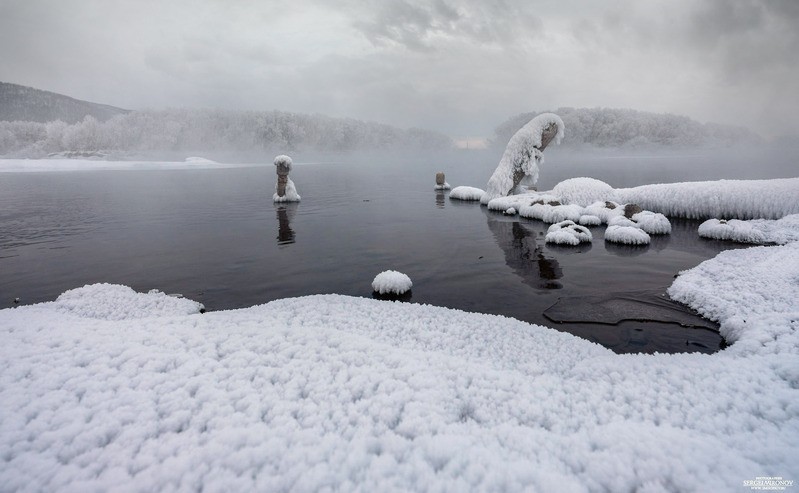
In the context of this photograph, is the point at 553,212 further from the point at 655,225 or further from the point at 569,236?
the point at 569,236

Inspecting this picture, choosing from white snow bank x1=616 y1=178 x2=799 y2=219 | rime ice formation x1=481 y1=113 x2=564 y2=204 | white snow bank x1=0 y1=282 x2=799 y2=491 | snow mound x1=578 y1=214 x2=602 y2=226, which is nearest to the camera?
white snow bank x1=0 y1=282 x2=799 y2=491

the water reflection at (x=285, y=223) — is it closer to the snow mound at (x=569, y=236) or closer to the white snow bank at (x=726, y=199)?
the snow mound at (x=569, y=236)

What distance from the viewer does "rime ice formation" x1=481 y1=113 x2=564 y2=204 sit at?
25297 mm

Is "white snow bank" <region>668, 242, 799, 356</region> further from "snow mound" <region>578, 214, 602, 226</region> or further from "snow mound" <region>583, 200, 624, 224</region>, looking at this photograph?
"snow mound" <region>583, 200, 624, 224</region>

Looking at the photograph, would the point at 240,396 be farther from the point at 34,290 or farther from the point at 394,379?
the point at 34,290

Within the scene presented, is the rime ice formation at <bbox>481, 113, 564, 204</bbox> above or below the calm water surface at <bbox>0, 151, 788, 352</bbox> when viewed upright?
above

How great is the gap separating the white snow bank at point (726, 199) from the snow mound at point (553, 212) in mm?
4373

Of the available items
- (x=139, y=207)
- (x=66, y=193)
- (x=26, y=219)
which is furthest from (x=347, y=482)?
(x=66, y=193)

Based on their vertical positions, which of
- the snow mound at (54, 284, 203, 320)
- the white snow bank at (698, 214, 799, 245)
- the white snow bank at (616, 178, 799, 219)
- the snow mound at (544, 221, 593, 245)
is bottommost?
the snow mound at (54, 284, 203, 320)

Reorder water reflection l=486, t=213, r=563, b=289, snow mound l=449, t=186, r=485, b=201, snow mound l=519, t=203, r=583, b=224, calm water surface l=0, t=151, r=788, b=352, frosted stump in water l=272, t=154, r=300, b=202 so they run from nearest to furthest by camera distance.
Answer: calm water surface l=0, t=151, r=788, b=352, water reflection l=486, t=213, r=563, b=289, snow mound l=519, t=203, r=583, b=224, frosted stump in water l=272, t=154, r=300, b=202, snow mound l=449, t=186, r=485, b=201

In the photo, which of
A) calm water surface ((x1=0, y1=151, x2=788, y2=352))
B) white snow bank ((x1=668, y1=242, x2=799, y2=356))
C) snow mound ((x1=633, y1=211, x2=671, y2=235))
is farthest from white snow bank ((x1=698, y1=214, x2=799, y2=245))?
white snow bank ((x1=668, y1=242, x2=799, y2=356))

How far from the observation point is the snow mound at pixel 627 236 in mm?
14405

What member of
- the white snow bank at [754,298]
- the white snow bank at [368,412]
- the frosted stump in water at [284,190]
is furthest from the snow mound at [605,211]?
the frosted stump in water at [284,190]

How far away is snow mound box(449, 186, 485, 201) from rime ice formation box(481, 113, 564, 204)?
291cm
